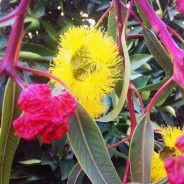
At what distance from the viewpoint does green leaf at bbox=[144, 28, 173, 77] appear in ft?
2.44

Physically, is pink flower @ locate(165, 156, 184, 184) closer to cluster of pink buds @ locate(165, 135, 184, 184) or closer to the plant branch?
cluster of pink buds @ locate(165, 135, 184, 184)

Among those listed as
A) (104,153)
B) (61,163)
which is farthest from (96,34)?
(61,163)

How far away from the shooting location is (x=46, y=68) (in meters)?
1.38

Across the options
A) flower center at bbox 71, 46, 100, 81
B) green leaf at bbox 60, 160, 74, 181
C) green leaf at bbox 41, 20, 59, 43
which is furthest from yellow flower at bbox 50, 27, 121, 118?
green leaf at bbox 41, 20, 59, 43

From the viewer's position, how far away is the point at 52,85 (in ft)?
2.33

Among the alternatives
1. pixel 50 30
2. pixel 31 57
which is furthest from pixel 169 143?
pixel 50 30

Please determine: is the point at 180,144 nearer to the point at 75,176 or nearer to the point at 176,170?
the point at 176,170

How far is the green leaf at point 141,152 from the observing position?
622mm

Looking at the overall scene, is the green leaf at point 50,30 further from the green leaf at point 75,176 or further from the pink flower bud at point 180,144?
the pink flower bud at point 180,144

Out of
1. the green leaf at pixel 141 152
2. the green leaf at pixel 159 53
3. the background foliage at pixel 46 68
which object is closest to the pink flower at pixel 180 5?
the green leaf at pixel 159 53

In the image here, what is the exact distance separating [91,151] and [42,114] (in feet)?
0.46

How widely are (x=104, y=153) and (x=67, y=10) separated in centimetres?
113

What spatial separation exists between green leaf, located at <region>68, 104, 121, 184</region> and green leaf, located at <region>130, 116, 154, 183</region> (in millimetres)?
34

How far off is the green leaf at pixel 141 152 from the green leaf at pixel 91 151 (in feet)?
0.11
